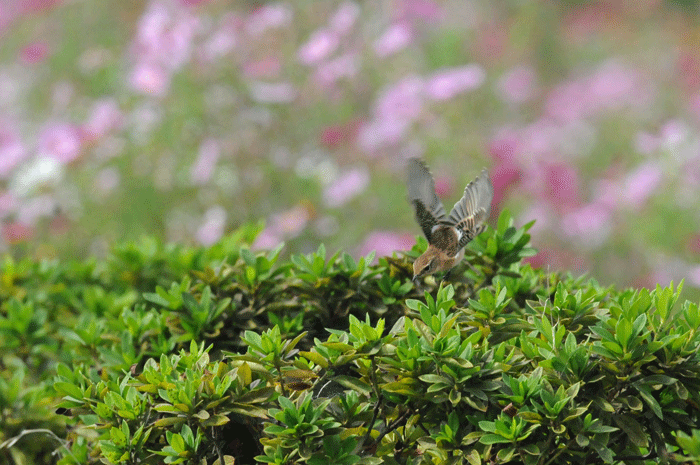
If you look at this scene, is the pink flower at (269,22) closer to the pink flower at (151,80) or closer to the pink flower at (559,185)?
the pink flower at (151,80)

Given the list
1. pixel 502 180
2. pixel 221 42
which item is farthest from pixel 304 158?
pixel 502 180

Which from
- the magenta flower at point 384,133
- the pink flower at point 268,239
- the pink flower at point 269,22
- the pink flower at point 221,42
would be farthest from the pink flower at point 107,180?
the magenta flower at point 384,133

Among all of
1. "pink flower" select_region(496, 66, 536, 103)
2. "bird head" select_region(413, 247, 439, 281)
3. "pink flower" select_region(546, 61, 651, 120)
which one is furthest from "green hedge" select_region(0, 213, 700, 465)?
"pink flower" select_region(546, 61, 651, 120)

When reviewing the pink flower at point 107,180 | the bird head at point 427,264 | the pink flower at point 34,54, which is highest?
the pink flower at point 34,54

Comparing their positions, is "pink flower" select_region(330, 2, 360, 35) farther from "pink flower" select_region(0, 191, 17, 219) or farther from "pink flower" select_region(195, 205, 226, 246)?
"pink flower" select_region(0, 191, 17, 219)

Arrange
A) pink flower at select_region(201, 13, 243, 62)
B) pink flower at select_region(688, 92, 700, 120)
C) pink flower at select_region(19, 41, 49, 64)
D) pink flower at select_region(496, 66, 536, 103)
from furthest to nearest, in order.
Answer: pink flower at select_region(19, 41, 49, 64) < pink flower at select_region(496, 66, 536, 103) < pink flower at select_region(688, 92, 700, 120) < pink flower at select_region(201, 13, 243, 62)

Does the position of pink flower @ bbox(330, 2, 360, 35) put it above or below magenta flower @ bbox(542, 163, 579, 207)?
above
